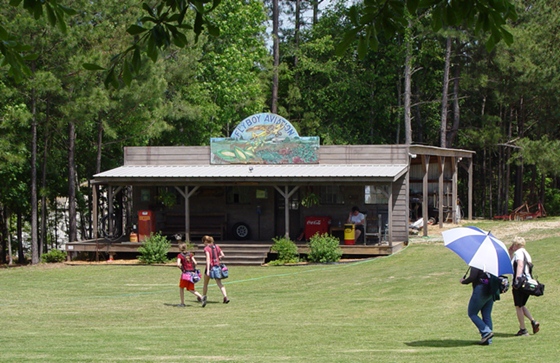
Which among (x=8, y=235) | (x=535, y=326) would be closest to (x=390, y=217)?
(x=535, y=326)

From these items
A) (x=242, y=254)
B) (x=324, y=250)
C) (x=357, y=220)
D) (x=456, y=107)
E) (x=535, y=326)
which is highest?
(x=456, y=107)

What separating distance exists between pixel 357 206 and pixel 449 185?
32.1ft

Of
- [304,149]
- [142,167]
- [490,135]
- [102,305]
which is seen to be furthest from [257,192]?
[490,135]

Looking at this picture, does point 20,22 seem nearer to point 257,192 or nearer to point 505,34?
point 257,192

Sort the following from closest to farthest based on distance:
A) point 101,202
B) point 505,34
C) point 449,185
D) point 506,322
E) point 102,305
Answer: point 505,34, point 506,322, point 102,305, point 449,185, point 101,202

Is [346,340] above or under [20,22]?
under

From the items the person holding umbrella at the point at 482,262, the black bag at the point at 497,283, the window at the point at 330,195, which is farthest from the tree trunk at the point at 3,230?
the black bag at the point at 497,283

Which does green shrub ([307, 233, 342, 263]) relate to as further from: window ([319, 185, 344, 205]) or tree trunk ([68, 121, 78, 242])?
tree trunk ([68, 121, 78, 242])

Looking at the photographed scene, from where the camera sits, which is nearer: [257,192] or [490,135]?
[257,192]

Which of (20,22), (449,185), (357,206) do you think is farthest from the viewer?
(449,185)

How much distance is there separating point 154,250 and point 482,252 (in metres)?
17.0

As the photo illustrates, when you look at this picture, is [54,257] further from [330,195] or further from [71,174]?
[330,195]

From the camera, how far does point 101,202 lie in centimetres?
3866

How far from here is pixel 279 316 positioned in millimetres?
14891
